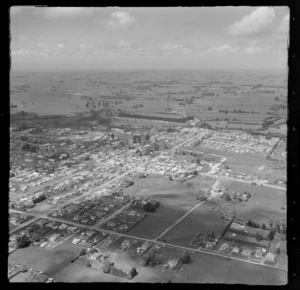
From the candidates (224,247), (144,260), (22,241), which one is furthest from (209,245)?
(22,241)

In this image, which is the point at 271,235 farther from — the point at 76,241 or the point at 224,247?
the point at 76,241

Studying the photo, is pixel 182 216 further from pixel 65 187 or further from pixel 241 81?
pixel 241 81

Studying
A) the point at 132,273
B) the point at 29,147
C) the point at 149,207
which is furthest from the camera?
the point at 149,207

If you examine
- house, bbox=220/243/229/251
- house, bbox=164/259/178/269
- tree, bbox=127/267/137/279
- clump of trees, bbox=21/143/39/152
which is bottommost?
tree, bbox=127/267/137/279

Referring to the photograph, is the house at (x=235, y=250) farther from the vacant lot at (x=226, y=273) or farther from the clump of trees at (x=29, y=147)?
the clump of trees at (x=29, y=147)

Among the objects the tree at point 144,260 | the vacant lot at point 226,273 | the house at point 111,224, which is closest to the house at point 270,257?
the vacant lot at point 226,273

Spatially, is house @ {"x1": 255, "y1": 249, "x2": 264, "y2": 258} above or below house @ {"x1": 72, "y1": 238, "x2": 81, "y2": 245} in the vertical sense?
below

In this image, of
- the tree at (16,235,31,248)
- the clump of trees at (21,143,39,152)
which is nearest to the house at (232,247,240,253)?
the tree at (16,235,31,248)

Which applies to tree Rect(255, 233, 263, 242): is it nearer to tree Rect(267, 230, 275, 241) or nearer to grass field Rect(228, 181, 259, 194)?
tree Rect(267, 230, 275, 241)
